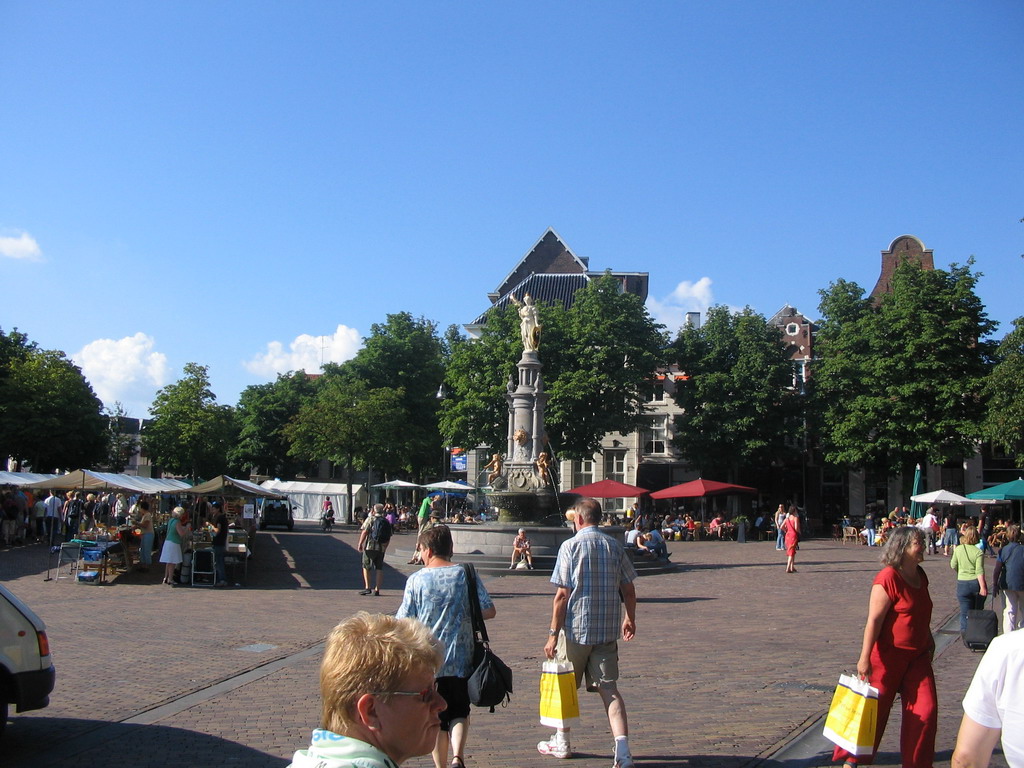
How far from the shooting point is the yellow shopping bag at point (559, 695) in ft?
21.1

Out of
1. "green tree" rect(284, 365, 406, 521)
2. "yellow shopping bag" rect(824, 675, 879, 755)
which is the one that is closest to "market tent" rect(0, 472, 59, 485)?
"green tree" rect(284, 365, 406, 521)

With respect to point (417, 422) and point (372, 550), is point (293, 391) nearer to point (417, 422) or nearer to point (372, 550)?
point (417, 422)

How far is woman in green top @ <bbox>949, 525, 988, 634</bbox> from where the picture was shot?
484 inches

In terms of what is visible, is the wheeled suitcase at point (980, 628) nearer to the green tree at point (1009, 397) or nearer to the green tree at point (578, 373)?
the green tree at point (1009, 397)

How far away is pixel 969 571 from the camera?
12.4m

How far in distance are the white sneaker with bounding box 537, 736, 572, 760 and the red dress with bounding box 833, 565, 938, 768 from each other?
5.70 ft

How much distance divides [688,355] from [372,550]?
3828 cm

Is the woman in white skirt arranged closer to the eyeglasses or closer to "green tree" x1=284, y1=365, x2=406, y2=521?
the eyeglasses

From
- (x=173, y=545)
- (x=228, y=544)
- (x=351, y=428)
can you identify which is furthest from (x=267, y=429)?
(x=173, y=545)

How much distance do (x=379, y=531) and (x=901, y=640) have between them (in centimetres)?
1211

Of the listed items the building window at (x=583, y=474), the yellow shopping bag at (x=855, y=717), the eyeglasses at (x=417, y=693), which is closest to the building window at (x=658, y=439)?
the building window at (x=583, y=474)

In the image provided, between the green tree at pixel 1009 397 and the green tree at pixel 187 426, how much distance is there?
134 ft

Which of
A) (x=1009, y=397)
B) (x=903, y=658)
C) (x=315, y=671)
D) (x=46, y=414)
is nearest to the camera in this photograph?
(x=903, y=658)

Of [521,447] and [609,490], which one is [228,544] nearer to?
[521,447]
